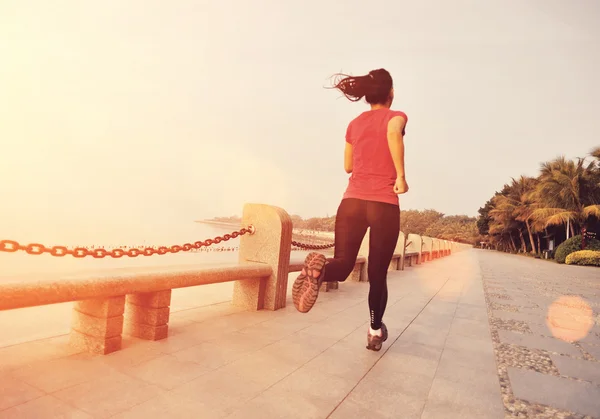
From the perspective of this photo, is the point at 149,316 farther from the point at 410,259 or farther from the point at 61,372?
the point at 410,259

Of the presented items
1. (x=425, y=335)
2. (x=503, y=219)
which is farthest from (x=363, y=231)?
(x=503, y=219)

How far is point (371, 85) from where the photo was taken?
301 centimetres

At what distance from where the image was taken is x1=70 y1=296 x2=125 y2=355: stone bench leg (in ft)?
8.23

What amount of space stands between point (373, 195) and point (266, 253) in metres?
1.93

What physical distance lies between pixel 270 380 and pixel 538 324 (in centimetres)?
391

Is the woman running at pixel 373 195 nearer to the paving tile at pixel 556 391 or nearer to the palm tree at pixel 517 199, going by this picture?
the paving tile at pixel 556 391

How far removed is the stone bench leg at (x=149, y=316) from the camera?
115 inches

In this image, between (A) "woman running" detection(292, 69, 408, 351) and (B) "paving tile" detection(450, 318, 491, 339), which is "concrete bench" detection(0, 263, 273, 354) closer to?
(A) "woman running" detection(292, 69, 408, 351)

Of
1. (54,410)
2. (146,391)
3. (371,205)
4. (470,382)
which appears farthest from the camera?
(371,205)

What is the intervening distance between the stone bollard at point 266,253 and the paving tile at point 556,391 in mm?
2442

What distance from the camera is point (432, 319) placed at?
15.1 feet

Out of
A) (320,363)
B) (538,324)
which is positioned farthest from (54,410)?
(538,324)

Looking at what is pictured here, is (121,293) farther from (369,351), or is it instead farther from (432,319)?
(432,319)

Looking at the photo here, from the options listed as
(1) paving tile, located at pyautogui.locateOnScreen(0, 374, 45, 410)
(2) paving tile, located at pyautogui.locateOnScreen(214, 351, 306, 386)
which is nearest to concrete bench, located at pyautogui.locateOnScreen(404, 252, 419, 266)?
(2) paving tile, located at pyautogui.locateOnScreen(214, 351, 306, 386)
